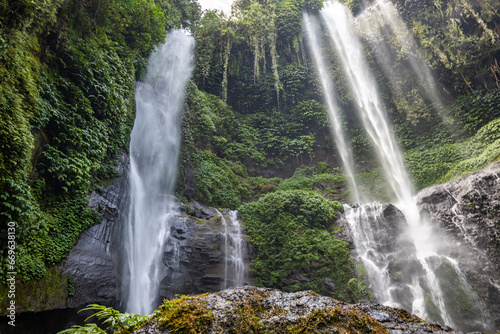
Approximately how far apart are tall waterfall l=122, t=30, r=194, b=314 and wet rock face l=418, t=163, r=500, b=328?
34.4 feet

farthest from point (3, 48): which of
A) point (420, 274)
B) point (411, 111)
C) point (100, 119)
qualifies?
point (411, 111)

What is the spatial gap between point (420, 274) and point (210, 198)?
364 inches

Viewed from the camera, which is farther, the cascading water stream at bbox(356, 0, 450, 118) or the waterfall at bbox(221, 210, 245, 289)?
the cascading water stream at bbox(356, 0, 450, 118)

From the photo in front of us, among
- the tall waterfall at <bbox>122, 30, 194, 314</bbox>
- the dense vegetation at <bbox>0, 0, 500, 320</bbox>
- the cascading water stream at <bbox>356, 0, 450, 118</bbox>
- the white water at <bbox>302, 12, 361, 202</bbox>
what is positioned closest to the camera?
the dense vegetation at <bbox>0, 0, 500, 320</bbox>

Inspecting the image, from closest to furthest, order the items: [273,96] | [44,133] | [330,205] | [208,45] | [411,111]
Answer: [44,133] < [330,205] < [411,111] < [208,45] < [273,96]

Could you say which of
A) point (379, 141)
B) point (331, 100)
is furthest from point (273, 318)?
point (331, 100)

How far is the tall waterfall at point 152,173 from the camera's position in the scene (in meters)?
7.79

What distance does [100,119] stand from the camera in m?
7.30

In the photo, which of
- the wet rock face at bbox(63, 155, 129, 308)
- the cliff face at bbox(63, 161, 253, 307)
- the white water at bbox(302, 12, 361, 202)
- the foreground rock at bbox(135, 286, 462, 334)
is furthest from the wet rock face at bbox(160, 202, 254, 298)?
the white water at bbox(302, 12, 361, 202)

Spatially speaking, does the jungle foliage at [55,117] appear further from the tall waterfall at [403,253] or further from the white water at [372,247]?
the tall waterfall at [403,253]

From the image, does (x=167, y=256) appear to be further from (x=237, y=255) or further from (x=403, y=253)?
(x=403, y=253)

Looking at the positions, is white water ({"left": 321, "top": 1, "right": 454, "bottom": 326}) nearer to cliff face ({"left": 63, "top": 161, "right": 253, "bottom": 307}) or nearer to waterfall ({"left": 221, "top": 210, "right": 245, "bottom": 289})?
waterfall ({"left": 221, "top": 210, "right": 245, "bottom": 289})

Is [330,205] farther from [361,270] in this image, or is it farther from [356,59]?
[356,59]

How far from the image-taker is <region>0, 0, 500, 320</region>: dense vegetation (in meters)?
5.16
